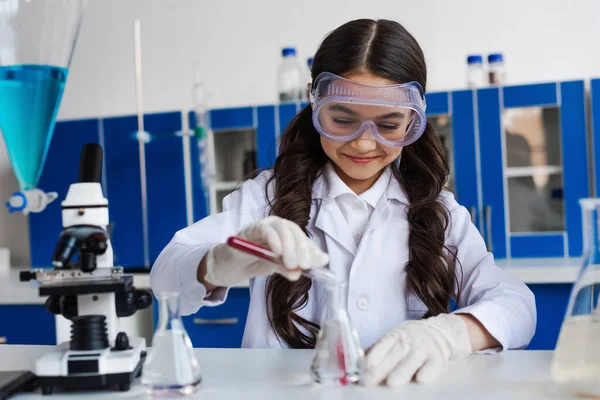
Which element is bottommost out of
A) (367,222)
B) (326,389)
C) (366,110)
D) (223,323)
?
(223,323)

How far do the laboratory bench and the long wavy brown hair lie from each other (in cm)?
119

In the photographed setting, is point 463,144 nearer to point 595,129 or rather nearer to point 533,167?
point 533,167

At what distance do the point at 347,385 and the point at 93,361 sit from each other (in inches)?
15.4

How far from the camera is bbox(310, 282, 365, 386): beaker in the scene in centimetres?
102

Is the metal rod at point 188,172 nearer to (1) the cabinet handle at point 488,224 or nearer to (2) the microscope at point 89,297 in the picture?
(1) the cabinet handle at point 488,224

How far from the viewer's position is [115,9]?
12.5 ft

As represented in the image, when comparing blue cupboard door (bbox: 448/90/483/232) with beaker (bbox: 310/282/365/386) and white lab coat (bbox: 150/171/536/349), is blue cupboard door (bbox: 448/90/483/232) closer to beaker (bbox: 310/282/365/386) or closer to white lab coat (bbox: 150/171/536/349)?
white lab coat (bbox: 150/171/536/349)

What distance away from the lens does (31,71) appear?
3.43 feet

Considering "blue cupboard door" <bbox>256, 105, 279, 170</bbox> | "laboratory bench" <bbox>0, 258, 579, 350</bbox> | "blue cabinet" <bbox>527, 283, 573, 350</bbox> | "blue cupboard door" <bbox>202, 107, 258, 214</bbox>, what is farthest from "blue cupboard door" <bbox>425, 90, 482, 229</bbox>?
"blue cupboard door" <bbox>202, 107, 258, 214</bbox>

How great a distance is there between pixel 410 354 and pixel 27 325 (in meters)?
2.51

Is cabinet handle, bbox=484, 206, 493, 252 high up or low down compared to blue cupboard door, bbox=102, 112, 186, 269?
down

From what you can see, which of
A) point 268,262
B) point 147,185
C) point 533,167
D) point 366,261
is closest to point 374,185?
point 366,261

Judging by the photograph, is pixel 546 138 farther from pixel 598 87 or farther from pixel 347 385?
pixel 347 385

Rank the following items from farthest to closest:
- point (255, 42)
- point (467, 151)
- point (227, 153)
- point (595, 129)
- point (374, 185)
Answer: point (255, 42) < point (227, 153) < point (467, 151) < point (595, 129) < point (374, 185)
